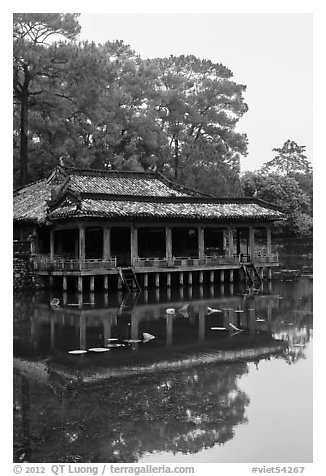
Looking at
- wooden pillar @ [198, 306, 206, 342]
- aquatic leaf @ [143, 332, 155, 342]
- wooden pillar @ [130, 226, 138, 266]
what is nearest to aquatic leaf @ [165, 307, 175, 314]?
wooden pillar @ [198, 306, 206, 342]

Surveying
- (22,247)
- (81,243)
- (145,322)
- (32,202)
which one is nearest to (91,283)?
(81,243)

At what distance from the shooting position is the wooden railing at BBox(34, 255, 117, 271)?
93.1 feet

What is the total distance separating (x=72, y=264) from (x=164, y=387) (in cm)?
1719

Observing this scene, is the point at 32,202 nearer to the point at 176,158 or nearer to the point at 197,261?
the point at 197,261

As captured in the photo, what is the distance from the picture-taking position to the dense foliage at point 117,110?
37.3 metres

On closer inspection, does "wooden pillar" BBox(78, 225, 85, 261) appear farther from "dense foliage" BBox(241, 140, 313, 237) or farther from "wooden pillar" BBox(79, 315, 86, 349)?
"dense foliage" BBox(241, 140, 313, 237)

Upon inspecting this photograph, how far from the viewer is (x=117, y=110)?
143 feet

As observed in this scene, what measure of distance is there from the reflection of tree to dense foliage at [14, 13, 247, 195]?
27918 millimetres

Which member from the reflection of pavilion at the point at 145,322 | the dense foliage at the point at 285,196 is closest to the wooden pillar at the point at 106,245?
the reflection of pavilion at the point at 145,322

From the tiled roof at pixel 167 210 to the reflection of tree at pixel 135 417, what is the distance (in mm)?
16571

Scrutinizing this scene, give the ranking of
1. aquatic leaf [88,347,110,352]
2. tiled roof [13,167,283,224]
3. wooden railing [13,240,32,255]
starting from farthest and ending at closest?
wooden railing [13,240,32,255], tiled roof [13,167,283,224], aquatic leaf [88,347,110,352]

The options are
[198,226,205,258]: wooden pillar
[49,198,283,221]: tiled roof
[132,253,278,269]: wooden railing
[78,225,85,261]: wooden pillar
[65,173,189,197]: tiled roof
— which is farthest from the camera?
[65,173,189,197]: tiled roof

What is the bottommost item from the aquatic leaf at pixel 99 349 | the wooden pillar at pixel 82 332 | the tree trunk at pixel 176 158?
the aquatic leaf at pixel 99 349

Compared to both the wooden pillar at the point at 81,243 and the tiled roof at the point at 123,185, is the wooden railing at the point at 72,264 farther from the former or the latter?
the tiled roof at the point at 123,185
